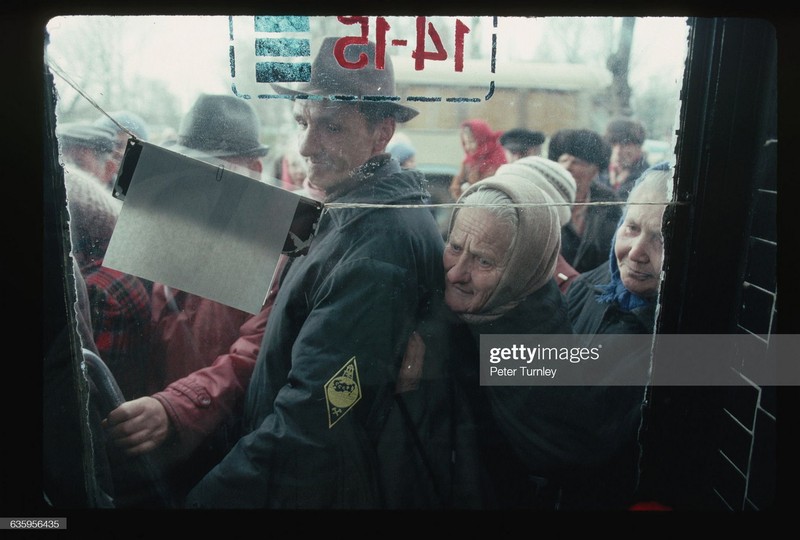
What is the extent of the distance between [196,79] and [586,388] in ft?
3.98

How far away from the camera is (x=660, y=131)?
5.61 feet

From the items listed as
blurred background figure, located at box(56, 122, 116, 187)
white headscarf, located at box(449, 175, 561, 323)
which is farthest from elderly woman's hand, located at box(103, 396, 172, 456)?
white headscarf, located at box(449, 175, 561, 323)

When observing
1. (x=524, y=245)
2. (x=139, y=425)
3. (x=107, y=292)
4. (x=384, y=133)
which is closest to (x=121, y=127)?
(x=107, y=292)

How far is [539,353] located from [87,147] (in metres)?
1.22

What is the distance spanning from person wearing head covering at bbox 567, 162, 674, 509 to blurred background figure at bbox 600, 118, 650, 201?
2 centimetres

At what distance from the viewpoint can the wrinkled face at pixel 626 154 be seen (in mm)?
1702

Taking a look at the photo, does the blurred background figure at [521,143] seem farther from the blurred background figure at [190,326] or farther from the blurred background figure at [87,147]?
the blurred background figure at [87,147]

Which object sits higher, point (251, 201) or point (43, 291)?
point (251, 201)

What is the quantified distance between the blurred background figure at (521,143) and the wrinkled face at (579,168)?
0.06 m

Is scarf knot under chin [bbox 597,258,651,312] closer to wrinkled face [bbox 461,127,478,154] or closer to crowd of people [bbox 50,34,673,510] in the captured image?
crowd of people [bbox 50,34,673,510]

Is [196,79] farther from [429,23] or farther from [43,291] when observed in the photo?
[43,291]

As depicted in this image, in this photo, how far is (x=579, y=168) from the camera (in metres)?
1.71

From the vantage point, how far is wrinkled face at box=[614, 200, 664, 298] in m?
1.76

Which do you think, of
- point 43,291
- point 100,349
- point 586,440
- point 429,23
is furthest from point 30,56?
point 586,440
